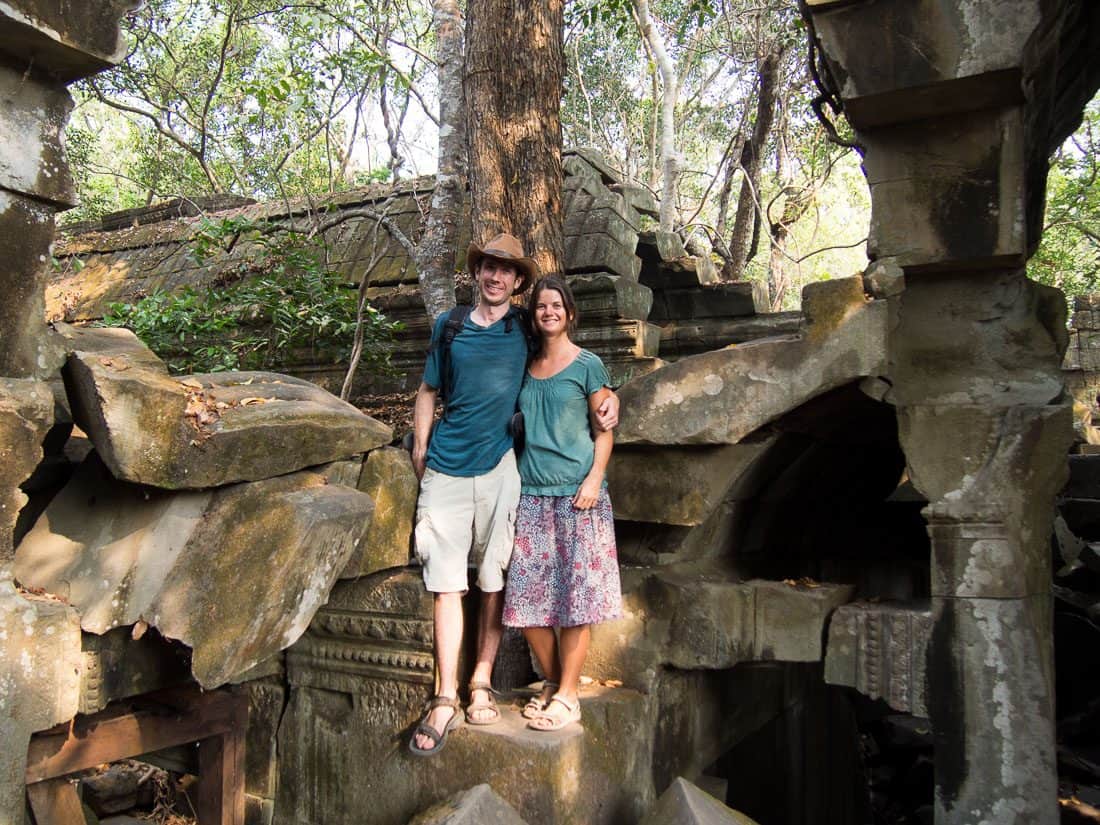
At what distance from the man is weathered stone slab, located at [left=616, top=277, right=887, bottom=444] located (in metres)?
0.26

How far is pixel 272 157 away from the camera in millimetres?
12531

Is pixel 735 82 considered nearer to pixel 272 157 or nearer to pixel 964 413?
pixel 272 157

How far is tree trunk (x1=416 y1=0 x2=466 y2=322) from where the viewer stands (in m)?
5.33

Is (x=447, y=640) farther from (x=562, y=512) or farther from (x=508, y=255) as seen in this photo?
(x=508, y=255)

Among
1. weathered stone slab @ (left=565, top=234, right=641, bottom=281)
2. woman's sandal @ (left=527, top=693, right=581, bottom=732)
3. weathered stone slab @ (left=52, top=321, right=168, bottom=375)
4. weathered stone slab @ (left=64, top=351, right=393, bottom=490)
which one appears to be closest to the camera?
weathered stone slab @ (left=64, top=351, right=393, bottom=490)

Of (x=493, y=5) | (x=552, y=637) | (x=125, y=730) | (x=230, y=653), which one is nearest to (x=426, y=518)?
(x=552, y=637)

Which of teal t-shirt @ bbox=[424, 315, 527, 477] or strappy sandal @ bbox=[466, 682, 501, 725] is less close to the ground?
teal t-shirt @ bbox=[424, 315, 527, 477]

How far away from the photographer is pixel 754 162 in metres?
10.8

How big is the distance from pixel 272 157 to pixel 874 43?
1087 cm

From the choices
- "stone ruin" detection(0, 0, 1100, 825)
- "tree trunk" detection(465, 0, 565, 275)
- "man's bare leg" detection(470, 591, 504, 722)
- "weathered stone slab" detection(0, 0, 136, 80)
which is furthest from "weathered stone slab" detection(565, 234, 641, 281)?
"weathered stone slab" detection(0, 0, 136, 80)

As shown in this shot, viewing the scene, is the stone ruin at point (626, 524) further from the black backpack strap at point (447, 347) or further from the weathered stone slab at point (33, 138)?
the black backpack strap at point (447, 347)

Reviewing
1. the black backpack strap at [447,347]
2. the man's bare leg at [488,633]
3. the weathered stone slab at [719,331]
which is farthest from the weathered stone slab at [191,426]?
the weathered stone slab at [719,331]

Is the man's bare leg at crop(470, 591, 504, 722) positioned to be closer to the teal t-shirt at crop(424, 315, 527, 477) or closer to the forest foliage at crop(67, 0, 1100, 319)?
the teal t-shirt at crop(424, 315, 527, 477)

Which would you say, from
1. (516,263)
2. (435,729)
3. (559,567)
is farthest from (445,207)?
(435,729)
